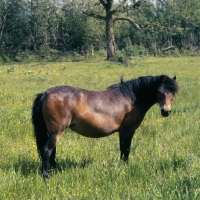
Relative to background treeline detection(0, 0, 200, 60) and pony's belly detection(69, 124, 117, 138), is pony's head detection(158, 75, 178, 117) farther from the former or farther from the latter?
background treeline detection(0, 0, 200, 60)

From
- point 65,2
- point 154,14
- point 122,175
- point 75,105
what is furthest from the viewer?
point 154,14

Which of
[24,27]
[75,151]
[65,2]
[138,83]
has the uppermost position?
[65,2]

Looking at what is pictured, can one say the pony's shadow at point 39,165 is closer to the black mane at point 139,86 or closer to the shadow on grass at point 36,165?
the shadow on grass at point 36,165

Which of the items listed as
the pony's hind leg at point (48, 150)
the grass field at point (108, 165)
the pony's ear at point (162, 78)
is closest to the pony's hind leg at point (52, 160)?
the grass field at point (108, 165)

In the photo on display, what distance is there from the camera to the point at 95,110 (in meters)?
5.33

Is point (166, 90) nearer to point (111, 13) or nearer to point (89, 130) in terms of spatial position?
point (89, 130)

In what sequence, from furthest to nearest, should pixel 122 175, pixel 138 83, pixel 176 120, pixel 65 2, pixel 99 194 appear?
pixel 65 2 → pixel 176 120 → pixel 138 83 → pixel 122 175 → pixel 99 194

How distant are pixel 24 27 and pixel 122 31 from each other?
17661mm

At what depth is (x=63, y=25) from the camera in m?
44.5

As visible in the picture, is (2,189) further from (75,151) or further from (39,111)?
(75,151)

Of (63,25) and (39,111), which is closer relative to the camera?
(39,111)

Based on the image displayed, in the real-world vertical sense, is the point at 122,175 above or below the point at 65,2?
below

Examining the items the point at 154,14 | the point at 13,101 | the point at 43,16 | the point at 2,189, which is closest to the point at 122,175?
the point at 2,189

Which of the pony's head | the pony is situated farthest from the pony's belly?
the pony's head
